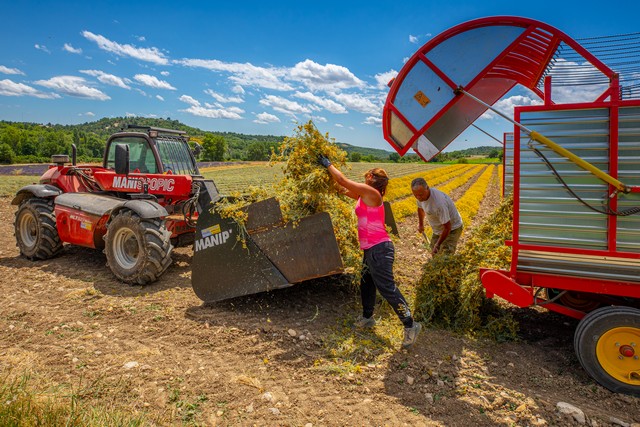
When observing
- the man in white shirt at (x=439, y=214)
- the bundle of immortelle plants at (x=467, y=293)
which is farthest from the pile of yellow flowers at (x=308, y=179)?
the man in white shirt at (x=439, y=214)

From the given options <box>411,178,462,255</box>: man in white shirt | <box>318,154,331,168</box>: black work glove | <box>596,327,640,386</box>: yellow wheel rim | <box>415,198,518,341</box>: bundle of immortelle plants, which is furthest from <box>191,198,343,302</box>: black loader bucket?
<box>596,327,640,386</box>: yellow wheel rim

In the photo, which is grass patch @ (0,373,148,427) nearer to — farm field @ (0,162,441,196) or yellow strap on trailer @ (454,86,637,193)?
farm field @ (0,162,441,196)

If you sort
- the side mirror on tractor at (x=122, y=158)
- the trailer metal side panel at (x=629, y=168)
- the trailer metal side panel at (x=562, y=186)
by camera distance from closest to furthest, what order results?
the trailer metal side panel at (x=629, y=168)
the trailer metal side panel at (x=562, y=186)
the side mirror on tractor at (x=122, y=158)

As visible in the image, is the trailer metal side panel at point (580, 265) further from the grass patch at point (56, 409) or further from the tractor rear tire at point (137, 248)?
the tractor rear tire at point (137, 248)

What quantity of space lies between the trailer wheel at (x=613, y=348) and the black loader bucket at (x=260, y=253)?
2.46 metres

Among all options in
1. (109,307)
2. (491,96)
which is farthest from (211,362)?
(491,96)

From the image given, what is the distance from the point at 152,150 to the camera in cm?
A: 763

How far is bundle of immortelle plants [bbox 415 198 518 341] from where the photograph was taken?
504 cm

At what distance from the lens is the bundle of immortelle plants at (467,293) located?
5.04 m

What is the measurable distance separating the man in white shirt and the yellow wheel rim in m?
2.20

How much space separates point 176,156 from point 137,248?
2052mm

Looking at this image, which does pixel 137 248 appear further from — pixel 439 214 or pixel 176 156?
pixel 439 214

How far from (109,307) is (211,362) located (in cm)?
225

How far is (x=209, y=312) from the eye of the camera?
5480 millimetres
